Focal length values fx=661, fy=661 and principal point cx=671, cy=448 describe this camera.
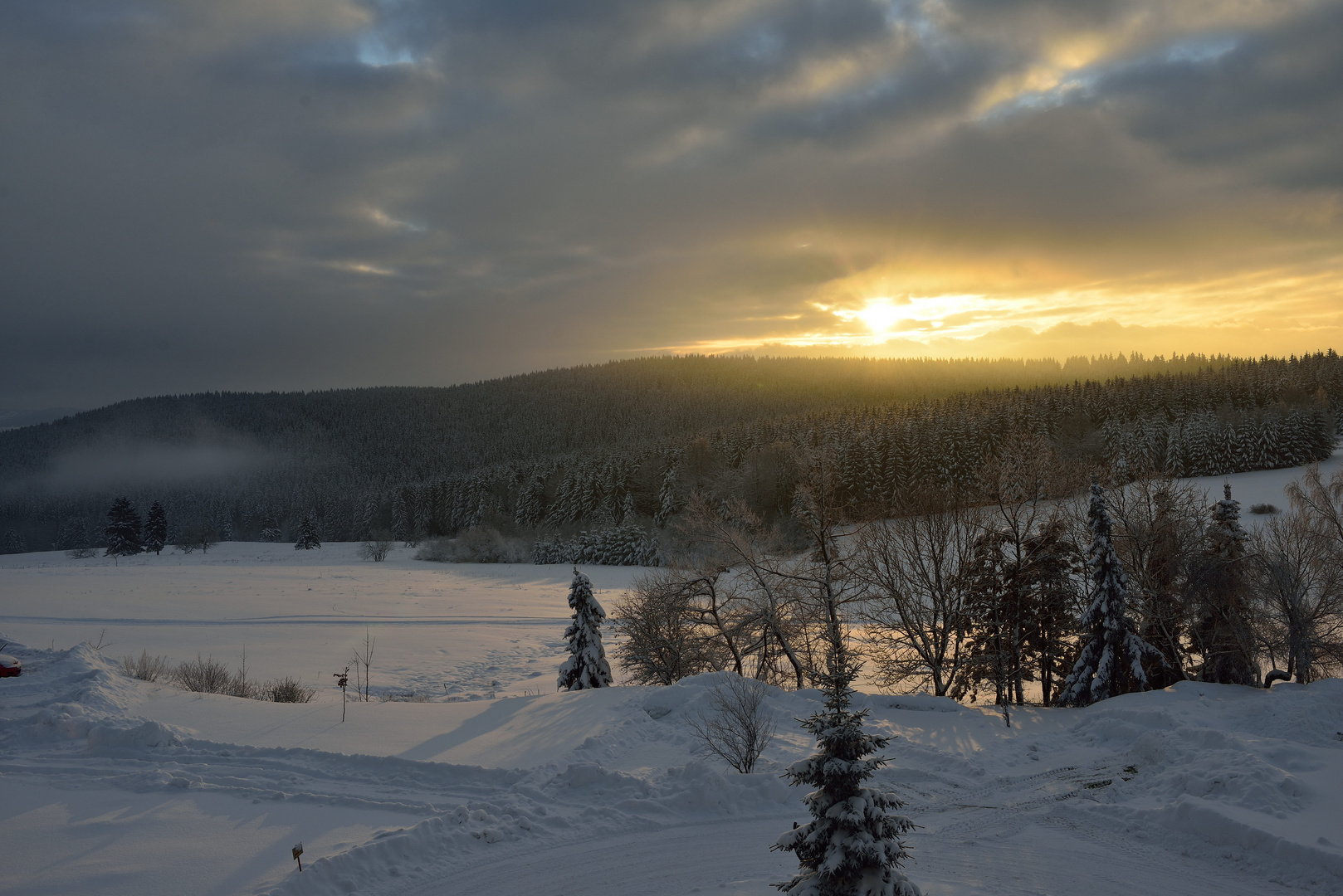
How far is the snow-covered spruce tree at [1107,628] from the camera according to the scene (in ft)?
63.7

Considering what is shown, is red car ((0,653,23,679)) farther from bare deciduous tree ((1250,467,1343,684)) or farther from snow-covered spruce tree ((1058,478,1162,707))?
bare deciduous tree ((1250,467,1343,684))

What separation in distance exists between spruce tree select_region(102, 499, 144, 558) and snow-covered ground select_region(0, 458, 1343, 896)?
244 ft

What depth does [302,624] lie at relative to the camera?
3731cm

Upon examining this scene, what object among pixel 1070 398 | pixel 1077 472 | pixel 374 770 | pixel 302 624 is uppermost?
pixel 1070 398

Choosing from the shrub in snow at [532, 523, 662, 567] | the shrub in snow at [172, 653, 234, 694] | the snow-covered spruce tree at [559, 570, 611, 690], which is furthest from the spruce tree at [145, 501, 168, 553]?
the snow-covered spruce tree at [559, 570, 611, 690]

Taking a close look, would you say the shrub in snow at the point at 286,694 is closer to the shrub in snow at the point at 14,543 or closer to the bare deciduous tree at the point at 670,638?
the bare deciduous tree at the point at 670,638

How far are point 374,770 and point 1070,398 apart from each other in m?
85.4

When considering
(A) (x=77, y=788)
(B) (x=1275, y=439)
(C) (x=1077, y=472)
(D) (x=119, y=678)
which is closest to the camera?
(A) (x=77, y=788)

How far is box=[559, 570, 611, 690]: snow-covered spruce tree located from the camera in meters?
22.1

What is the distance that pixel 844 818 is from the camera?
5.82 meters

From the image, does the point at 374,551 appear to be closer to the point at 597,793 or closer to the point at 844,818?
the point at 597,793

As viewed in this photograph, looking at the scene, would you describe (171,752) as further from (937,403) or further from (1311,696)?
(937,403)

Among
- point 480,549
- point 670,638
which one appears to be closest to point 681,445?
point 480,549

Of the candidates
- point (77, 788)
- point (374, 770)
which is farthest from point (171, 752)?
point (374, 770)
